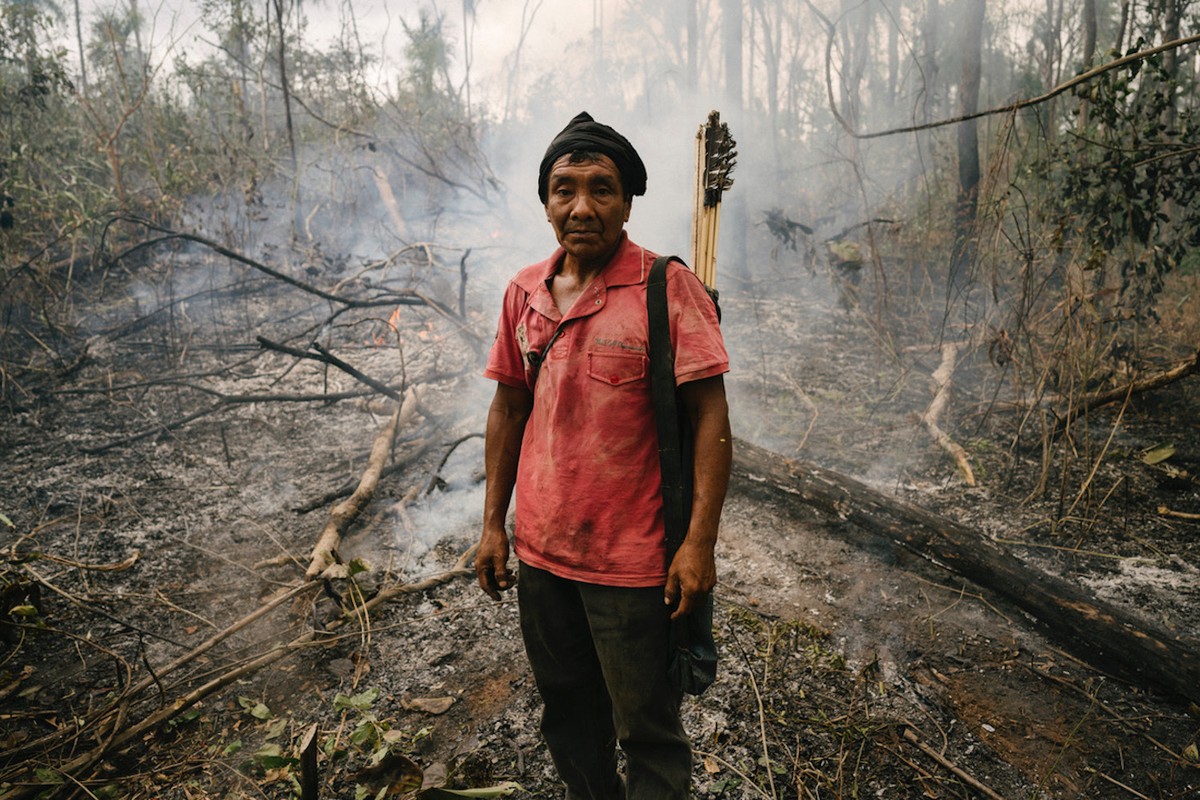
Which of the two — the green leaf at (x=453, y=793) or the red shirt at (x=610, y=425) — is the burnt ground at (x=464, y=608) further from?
the red shirt at (x=610, y=425)

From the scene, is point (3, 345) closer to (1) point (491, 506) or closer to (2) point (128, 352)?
(2) point (128, 352)

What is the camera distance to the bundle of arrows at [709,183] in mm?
2160

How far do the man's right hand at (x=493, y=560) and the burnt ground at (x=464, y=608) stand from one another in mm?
627

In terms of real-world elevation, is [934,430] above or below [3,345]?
below

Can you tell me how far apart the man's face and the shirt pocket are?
0.27m

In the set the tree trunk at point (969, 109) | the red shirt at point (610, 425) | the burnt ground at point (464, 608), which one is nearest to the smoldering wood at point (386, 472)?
the burnt ground at point (464, 608)

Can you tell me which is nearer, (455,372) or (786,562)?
(786,562)

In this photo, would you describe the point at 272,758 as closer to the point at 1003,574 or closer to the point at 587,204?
the point at 587,204

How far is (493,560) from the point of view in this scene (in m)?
1.67

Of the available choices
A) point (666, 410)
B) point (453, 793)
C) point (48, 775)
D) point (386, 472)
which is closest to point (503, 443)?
point (666, 410)

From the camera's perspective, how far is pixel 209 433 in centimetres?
487

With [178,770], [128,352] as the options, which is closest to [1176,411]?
[178,770]

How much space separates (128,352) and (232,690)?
535cm

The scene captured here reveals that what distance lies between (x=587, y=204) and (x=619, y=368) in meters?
0.40
